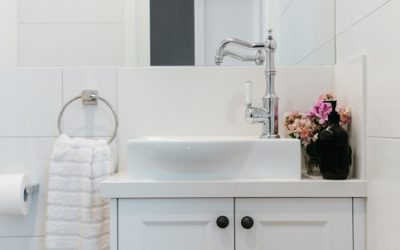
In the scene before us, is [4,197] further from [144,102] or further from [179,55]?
[179,55]

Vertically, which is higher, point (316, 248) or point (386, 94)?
point (386, 94)

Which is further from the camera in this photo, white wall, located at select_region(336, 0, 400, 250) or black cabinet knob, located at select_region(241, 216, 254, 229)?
black cabinet knob, located at select_region(241, 216, 254, 229)

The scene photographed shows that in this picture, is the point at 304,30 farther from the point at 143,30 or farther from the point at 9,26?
the point at 9,26

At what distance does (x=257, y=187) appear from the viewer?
97 cm

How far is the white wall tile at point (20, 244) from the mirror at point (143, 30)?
0.61 m

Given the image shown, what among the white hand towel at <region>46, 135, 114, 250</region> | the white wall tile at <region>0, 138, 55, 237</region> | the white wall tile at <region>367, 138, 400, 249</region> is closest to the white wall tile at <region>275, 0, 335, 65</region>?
the white wall tile at <region>367, 138, 400, 249</region>

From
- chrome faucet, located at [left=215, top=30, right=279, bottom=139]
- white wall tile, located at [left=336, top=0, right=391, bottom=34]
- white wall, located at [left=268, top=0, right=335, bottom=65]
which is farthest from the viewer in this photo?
white wall, located at [left=268, top=0, right=335, bottom=65]

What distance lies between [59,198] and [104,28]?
0.63 m

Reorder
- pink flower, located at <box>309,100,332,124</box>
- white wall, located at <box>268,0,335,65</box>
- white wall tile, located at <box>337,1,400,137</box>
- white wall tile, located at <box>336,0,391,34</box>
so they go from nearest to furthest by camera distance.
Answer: white wall tile, located at <box>337,1,400,137</box>, white wall tile, located at <box>336,0,391,34</box>, pink flower, located at <box>309,100,332,124</box>, white wall, located at <box>268,0,335,65</box>

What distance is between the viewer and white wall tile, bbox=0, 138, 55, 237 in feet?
4.19

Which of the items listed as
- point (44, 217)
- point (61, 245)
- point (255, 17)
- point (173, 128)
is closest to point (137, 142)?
point (173, 128)

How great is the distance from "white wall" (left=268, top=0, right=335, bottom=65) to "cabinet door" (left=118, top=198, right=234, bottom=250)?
64cm

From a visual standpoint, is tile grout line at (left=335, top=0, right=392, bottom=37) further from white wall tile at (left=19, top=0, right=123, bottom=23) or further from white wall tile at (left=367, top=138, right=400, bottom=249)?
white wall tile at (left=19, top=0, right=123, bottom=23)

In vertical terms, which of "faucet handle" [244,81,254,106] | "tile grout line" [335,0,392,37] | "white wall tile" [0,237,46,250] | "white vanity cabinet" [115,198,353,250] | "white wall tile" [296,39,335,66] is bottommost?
"white wall tile" [0,237,46,250]
